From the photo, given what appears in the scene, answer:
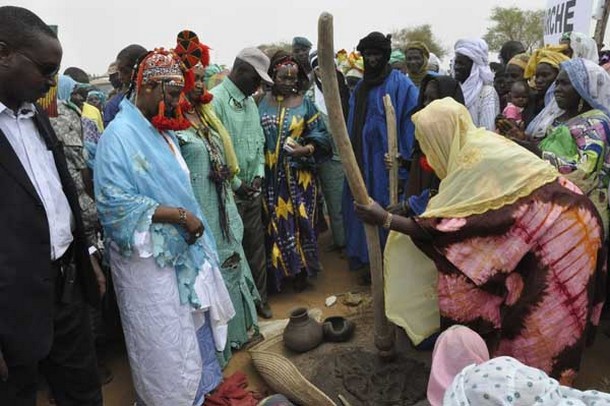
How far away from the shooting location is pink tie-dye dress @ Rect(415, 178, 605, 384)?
2.70 m

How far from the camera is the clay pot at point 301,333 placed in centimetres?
365

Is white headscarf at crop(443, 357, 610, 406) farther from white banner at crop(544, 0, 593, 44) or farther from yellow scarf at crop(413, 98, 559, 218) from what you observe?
white banner at crop(544, 0, 593, 44)

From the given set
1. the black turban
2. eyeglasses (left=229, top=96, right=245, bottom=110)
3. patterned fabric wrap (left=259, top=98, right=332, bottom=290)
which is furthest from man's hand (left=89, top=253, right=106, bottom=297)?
the black turban

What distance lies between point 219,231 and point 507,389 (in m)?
2.48

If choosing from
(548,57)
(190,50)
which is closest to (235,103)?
(190,50)

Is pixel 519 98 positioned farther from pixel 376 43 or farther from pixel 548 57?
pixel 376 43

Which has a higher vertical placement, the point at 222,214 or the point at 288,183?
the point at 222,214

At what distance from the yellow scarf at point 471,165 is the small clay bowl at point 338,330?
1261mm

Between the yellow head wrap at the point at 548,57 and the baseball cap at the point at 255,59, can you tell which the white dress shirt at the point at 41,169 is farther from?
the yellow head wrap at the point at 548,57

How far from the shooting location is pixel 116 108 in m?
3.94

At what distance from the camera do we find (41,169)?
7.18 ft

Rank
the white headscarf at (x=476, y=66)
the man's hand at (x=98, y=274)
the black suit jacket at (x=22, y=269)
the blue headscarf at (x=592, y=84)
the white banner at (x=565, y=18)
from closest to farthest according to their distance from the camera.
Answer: the black suit jacket at (x=22, y=269) → the man's hand at (x=98, y=274) → the blue headscarf at (x=592, y=84) → the white headscarf at (x=476, y=66) → the white banner at (x=565, y=18)

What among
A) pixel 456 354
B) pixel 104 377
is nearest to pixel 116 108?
pixel 104 377

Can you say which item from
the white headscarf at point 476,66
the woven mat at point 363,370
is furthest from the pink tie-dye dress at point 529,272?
the white headscarf at point 476,66
